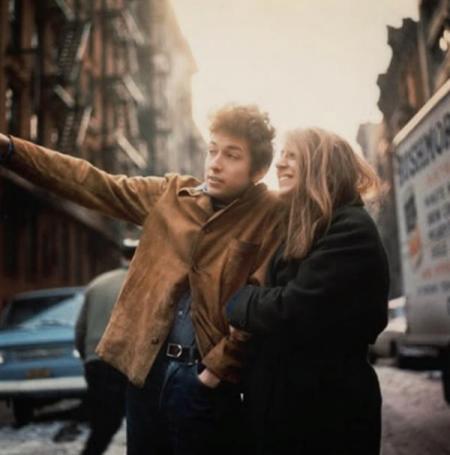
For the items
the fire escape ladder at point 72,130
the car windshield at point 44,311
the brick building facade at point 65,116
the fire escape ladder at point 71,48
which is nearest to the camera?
the car windshield at point 44,311

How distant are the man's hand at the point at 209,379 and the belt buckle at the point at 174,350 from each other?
152 mm

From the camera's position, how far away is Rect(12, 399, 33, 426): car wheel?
9094 mm

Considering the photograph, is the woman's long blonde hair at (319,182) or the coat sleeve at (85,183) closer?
the woman's long blonde hair at (319,182)

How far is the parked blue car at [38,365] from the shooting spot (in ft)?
28.5

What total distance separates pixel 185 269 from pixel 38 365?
6.83 meters

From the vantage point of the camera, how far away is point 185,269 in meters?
2.69

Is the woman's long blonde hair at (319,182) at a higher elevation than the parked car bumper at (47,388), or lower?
higher

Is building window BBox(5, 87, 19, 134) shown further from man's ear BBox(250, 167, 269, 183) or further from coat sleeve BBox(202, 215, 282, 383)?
coat sleeve BBox(202, 215, 282, 383)

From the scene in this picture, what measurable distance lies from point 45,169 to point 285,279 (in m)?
1.05

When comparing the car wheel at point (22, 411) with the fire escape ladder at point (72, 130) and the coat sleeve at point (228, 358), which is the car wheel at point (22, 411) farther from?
the fire escape ladder at point (72, 130)

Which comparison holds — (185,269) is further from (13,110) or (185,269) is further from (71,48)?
(71,48)

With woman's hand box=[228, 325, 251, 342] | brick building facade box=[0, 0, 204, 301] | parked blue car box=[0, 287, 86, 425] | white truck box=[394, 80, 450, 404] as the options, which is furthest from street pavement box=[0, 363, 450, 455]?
brick building facade box=[0, 0, 204, 301]

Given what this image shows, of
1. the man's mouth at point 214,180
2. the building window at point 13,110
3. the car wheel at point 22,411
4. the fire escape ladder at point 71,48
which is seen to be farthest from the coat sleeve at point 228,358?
the fire escape ladder at point 71,48


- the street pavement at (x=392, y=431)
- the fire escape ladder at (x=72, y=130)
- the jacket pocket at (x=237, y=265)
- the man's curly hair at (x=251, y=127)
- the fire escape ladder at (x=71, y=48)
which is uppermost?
the fire escape ladder at (x=71, y=48)
